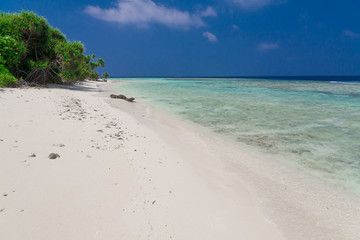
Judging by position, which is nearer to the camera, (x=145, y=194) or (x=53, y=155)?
(x=145, y=194)

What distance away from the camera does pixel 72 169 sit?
3305 millimetres

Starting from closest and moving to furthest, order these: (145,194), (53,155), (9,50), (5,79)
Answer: (145,194) → (53,155) → (5,79) → (9,50)

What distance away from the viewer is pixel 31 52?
784 inches

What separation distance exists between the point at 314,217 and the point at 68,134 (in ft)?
18.1

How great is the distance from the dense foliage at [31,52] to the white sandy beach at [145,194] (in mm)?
13010

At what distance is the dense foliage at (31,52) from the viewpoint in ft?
49.0

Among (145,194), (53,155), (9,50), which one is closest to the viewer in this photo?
(145,194)

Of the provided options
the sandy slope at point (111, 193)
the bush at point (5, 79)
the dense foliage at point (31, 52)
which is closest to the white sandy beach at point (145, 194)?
the sandy slope at point (111, 193)

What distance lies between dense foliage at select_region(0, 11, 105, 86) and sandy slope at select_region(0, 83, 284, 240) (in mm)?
12938

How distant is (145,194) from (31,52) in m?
23.9

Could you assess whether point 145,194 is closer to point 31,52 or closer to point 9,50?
point 9,50

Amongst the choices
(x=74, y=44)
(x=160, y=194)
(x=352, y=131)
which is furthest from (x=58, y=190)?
(x=74, y=44)

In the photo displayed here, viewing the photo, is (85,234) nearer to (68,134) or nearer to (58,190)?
(58,190)

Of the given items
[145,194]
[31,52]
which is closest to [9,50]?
[31,52]
